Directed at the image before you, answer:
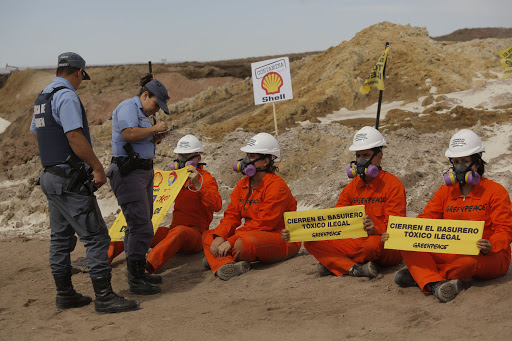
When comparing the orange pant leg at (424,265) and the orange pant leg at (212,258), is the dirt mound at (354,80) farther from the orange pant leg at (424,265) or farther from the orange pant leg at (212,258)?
the orange pant leg at (424,265)

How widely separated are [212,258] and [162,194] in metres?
1.14

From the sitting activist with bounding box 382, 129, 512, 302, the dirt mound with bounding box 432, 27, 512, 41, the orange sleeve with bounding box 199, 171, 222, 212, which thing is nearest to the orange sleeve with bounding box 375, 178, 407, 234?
the sitting activist with bounding box 382, 129, 512, 302

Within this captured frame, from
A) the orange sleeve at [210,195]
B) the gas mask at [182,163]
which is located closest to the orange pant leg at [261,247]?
the orange sleeve at [210,195]

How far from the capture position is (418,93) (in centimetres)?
1934

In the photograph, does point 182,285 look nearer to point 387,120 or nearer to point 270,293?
point 270,293

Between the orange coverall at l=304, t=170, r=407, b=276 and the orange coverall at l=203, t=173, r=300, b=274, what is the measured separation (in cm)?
73

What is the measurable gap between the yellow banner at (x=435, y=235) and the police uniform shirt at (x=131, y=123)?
2.63 metres

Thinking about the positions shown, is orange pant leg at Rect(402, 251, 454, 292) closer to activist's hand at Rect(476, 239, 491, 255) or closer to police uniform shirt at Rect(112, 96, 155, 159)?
activist's hand at Rect(476, 239, 491, 255)

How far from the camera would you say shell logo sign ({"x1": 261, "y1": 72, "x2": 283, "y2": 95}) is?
13.6 metres

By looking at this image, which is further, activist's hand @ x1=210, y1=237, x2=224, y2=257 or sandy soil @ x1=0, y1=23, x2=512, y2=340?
activist's hand @ x1=210, y1=237, x2=224, y2=257

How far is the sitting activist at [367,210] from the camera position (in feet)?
18.8

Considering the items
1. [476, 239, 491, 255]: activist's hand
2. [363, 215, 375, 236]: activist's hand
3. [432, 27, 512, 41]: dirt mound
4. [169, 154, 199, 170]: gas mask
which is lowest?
[476, 239, 491, 255]: activist's hand

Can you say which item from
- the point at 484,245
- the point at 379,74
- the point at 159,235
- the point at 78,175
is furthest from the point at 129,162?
the point at 379,74

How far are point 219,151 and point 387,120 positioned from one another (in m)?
5.30
